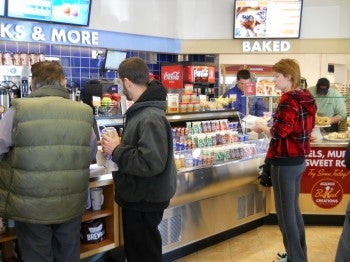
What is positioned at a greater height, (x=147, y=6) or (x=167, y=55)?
(x=147, y=6)

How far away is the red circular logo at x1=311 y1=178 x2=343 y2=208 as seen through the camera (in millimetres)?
5055

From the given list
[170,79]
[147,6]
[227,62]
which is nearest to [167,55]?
[170,79]

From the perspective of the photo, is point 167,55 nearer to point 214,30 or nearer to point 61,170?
point 214,30

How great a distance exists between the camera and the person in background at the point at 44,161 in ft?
7.89

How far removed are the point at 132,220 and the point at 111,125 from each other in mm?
1241

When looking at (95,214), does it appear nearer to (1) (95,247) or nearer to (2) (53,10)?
(1) (95,247)

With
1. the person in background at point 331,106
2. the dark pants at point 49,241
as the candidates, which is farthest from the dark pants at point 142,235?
the person in background at point 331,106

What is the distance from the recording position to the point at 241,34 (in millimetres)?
7598

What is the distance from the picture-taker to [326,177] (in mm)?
5047

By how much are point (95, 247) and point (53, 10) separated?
12.2 ft

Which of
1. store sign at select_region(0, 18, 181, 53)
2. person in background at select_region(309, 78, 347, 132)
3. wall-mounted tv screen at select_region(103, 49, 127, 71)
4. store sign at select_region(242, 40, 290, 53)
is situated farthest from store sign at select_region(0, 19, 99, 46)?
person in background at select_region(309, 78, 347, 132)

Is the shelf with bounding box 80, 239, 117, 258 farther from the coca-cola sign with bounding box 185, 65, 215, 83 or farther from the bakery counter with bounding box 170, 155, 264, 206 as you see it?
the coca-cola sign with bounding box 185, 65, 215, 83

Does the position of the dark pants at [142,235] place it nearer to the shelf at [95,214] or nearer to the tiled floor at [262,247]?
the shelf at [95,214]

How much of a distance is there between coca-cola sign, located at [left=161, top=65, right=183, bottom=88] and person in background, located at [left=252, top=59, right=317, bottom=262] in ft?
13.2
